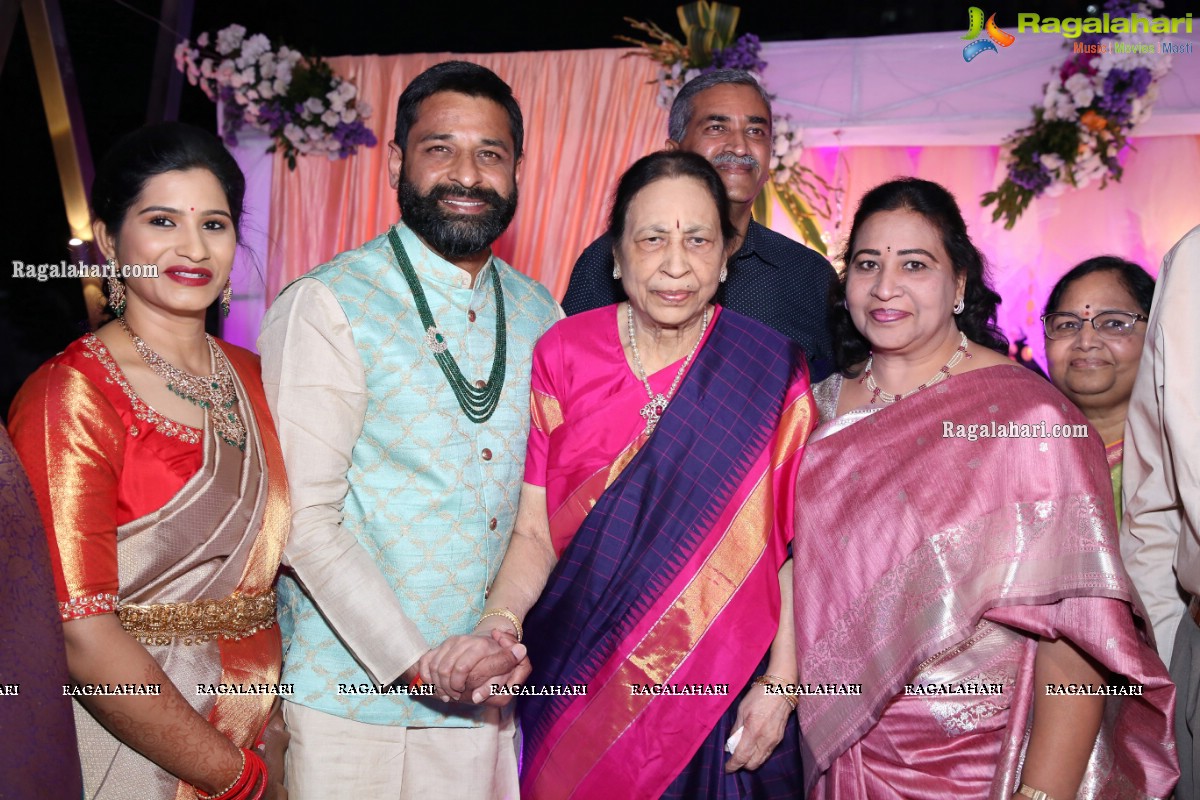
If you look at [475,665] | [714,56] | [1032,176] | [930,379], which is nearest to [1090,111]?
[1032,176]

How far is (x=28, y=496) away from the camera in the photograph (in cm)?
108

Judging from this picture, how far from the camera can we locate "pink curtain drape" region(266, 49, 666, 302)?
5816mm

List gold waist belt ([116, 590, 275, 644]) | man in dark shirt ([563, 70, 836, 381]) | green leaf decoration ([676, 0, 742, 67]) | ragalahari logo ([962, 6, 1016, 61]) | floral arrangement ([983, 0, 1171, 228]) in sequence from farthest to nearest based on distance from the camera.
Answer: green leaf decoration ([676, 0, 742, 67]), ragalahari logo ([962, 6, 1016, 61]), floral arrangement ([983, 0, 1171, 228]), man in dark shirt ([563, 70, 836, 381]), gold waist belt ([116, 590, 275, 644])

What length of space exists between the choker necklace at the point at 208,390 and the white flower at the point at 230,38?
449 centimetres

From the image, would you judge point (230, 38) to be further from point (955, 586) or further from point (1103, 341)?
point (955, 586)

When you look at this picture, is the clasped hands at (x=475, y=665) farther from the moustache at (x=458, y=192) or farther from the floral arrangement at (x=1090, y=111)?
the floral arrangement at (x=1090, y=111)

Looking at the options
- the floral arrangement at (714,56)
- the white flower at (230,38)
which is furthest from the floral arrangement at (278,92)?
the floral arrangement at (714,56)

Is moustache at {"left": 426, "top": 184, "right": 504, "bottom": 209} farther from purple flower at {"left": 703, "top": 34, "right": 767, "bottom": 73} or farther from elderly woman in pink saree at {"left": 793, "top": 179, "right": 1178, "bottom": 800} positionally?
purple flower at {"left": 703, "top": 34, "right": 767, "bottom": 73}

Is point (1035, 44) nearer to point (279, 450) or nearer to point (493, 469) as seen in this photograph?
point (493, 469)

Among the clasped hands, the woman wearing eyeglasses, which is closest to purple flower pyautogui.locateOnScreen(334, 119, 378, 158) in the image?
the woman wearing eyeglasses

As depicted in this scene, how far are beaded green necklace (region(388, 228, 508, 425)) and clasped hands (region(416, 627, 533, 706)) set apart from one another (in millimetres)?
505

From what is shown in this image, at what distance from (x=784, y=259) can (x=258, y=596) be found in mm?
1962

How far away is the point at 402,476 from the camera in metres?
2.14

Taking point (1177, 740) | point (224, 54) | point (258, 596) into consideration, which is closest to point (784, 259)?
point (1177, 740)
